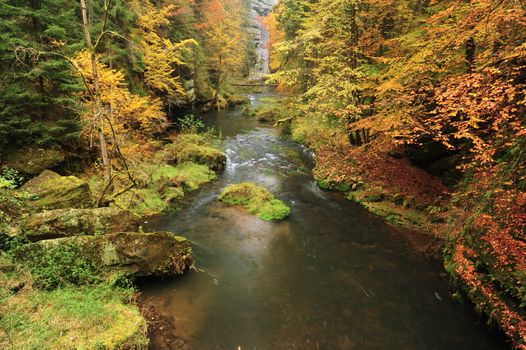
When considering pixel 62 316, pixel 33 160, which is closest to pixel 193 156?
pixel 33 160

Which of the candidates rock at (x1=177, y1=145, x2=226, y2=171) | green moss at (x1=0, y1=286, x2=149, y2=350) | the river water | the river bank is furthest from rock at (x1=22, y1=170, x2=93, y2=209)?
rock at (x1=177, y1=145, x2=226, y2=171)

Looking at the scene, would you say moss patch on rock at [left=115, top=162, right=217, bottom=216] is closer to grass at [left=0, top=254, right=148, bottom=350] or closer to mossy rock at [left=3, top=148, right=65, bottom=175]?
mossy rock at [left=3, top=148, right=65, bottom=175]

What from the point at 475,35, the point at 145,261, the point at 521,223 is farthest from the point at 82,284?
the point at 475,35

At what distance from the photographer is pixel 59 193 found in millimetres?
8281

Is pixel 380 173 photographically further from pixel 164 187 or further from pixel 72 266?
pixel 72 266

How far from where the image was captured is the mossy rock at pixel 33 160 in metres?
10.5

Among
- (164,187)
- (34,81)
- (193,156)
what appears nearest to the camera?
(34,81)

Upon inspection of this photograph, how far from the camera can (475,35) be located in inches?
294

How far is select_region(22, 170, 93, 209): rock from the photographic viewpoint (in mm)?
7980

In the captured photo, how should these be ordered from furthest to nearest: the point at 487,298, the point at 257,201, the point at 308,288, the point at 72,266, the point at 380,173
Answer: the point at 380,173
the point at 257,201
the point at 308,288
the point at 487,298
the point at 72,266

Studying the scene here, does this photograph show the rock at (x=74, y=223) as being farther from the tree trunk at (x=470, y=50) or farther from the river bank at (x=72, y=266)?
the tree trunk at (x=470, y=50)

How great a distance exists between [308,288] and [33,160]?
10338mm

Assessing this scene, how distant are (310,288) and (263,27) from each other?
73461 mm

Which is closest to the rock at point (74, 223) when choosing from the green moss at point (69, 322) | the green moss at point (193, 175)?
the green moss at point (69, 322)
